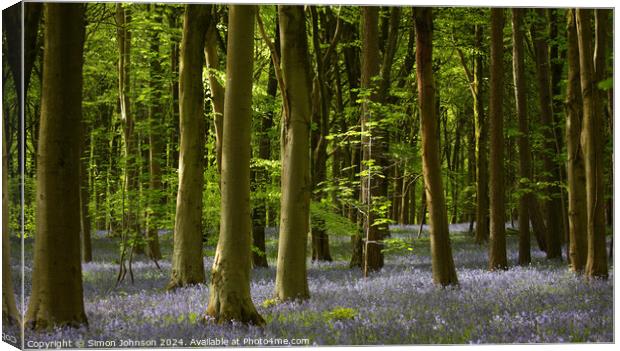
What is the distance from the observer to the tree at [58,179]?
791cm

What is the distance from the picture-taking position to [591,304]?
9.39m

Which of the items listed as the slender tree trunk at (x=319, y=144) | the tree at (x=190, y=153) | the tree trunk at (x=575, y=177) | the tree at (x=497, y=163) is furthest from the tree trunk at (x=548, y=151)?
the tree at (x=190, y=153)

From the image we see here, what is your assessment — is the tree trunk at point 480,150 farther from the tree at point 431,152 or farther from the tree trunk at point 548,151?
the tree at point 431,152

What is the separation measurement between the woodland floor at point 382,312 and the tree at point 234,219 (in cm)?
28

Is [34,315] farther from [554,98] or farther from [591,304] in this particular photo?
[554,98]

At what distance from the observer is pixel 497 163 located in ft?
47.5

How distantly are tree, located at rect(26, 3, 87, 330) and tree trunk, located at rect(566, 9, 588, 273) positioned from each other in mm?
7744

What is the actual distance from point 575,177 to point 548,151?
193 inches

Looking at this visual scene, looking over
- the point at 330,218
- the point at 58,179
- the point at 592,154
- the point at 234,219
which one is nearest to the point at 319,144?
the point at 330,218

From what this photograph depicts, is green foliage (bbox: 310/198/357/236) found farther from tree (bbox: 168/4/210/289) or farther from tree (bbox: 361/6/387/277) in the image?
tree (bbox: 168/4/210/289)

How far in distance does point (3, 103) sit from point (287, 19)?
13.5ft

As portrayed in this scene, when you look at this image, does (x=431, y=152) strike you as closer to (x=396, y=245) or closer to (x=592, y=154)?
(x=592, y=154)

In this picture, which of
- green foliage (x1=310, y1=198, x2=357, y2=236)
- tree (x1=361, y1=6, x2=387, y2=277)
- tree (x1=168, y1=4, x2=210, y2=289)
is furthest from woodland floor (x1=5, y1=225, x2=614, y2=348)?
green foliage (x1=310, y1=198, x2=357, y2=236)

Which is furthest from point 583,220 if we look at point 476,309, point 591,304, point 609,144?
point 476,309
